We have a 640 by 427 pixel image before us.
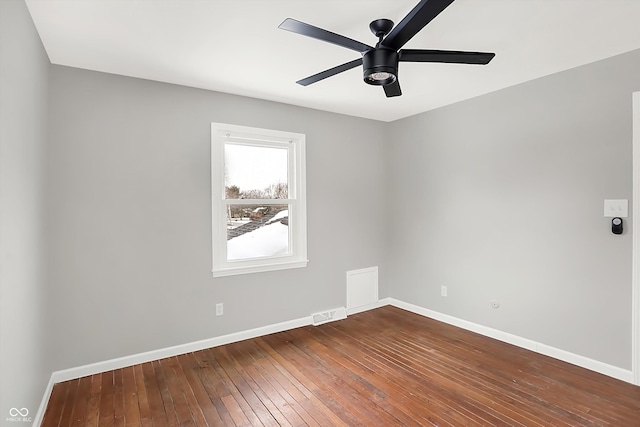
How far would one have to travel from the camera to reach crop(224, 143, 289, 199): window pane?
3607 millimetres

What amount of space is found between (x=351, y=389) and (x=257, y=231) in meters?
1.91

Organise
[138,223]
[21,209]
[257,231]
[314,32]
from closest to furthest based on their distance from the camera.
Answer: [314,32], [21,209], [138,223], [257,231]

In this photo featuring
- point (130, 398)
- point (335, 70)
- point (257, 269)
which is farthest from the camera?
point (257, 269)

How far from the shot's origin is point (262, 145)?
150 inches

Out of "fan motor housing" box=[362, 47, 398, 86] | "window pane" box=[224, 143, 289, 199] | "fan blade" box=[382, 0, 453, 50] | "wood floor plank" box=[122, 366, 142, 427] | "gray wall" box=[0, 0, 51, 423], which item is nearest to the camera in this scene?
"fan blade" box=[382, 0, 453, 50]

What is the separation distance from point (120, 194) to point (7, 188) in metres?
1.33

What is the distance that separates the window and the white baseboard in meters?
1.80

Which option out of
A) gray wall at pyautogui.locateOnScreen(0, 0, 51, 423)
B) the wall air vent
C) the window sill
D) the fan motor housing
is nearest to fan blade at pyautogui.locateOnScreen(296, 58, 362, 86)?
the fan motor housing

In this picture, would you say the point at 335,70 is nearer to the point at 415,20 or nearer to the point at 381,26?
the point at 381,26

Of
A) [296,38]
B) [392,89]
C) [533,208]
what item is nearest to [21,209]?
[296,38]

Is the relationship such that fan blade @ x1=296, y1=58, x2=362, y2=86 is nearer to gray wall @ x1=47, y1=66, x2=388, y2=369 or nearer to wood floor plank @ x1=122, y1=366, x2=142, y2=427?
gray wall @ x1=47, y1=66, x2=388, y2=369

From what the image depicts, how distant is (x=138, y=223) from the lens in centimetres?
303

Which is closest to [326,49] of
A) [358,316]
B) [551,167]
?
[551,167]

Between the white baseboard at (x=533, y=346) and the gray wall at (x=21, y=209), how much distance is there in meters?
3.84
